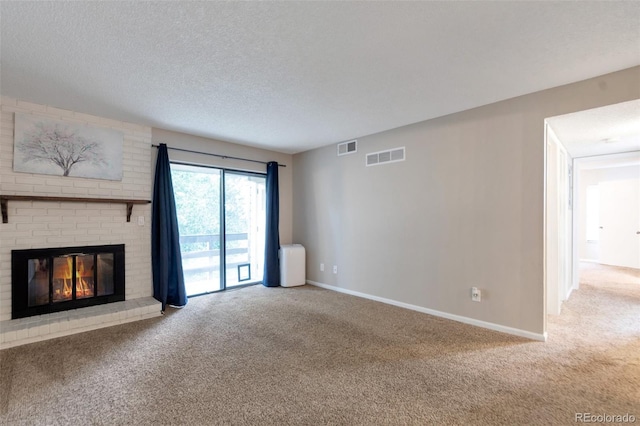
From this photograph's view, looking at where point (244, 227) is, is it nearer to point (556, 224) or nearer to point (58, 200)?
point (58, 200)

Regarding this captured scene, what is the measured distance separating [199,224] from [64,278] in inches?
69.4

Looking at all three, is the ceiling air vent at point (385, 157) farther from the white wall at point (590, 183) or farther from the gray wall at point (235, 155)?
the white wall at point (590, 183)

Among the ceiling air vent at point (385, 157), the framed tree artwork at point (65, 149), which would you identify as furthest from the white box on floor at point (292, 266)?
the framed tree artwork at point (65, 149)

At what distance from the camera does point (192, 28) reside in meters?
1.93

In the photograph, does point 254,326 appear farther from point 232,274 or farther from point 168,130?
point 168,130

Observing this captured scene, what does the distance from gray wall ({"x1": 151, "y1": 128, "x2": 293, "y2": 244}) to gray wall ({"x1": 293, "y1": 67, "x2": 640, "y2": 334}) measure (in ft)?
3.68

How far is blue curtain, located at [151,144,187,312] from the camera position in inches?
157

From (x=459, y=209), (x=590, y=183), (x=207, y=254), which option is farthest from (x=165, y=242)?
(x=590, y=183)

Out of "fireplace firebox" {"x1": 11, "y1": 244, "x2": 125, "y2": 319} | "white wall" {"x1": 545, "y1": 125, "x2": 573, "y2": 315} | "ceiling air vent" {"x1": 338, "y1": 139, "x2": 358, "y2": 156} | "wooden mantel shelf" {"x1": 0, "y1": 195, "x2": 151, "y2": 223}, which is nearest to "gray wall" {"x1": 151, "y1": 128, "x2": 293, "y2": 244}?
"wooden mantel shelf" {"x1": 0, "y1": 195, "x2": 151, "y2": 223}

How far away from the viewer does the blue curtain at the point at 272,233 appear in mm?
5215

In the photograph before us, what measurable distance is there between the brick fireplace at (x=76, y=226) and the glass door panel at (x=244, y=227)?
1.28 m

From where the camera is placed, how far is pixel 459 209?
3520 millimetres

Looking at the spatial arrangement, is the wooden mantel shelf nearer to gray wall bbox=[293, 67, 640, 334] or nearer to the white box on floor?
the white box on floor

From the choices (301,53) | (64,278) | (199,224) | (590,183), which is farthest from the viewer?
(590,183)
